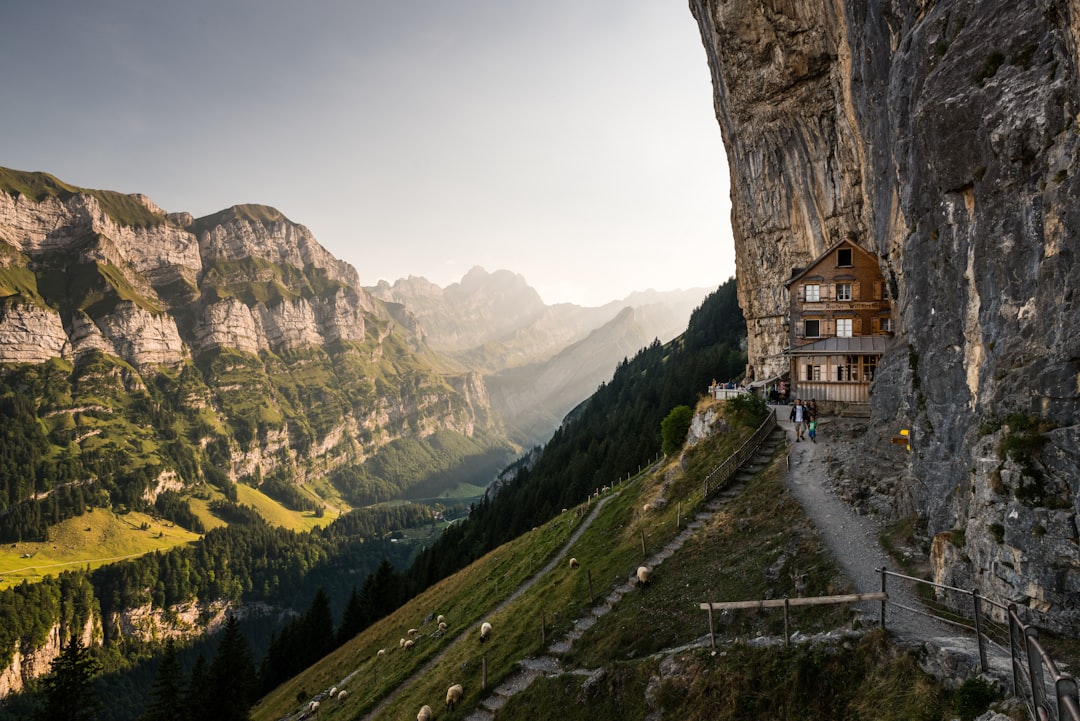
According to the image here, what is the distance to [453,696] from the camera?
90.4ft

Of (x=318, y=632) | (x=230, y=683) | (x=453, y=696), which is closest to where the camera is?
(x=453, y=696)

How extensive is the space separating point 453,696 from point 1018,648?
24573mm

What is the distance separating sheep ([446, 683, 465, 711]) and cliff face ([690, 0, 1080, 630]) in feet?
74.1

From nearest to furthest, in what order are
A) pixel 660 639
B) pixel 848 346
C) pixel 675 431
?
pixel 660 639 → pixel 848 346 → pixel 675 431

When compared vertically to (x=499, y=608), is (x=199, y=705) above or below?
below

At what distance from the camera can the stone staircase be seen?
83.4 feet

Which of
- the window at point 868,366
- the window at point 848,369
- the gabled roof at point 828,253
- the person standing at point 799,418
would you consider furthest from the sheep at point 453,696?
the gabled roof at point 828,253

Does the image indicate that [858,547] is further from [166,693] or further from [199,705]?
[166,693]

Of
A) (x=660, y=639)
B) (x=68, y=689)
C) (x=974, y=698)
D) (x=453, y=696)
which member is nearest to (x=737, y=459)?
(x=660, y=639)

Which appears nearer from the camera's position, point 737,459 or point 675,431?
point 737,459

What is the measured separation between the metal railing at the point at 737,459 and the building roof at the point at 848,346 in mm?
9345

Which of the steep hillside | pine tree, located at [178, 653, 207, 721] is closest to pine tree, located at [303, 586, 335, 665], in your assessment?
pine tree, located at [178, 653, 207, 721]

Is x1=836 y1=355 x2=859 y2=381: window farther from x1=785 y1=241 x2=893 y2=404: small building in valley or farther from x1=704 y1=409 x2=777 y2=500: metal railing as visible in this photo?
x1=704 y1=409 x2=777 y2=500: metal railing

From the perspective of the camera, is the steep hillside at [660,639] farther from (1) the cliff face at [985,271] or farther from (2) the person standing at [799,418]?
(1) the cliff face at [985,271]
